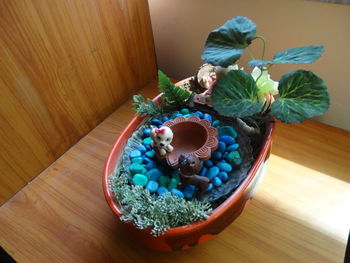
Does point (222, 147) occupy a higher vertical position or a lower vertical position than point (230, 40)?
lower

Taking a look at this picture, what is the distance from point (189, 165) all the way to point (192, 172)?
0.02m

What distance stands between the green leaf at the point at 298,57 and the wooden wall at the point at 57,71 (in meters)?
0.43

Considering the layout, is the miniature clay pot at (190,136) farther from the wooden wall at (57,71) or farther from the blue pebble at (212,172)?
the wooden wall at (57,71)

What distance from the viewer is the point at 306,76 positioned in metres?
0.50

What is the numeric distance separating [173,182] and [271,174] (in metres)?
0.27

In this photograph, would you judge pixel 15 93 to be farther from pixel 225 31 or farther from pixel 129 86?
pixel 225 31

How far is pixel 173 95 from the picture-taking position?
675 millimetres

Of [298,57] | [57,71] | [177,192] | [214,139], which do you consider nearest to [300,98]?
[298,57]

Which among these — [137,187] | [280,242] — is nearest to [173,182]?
[137,187]

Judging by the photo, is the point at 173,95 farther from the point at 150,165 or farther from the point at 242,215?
the point at 242,215

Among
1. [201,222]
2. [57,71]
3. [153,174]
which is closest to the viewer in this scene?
[201,222]

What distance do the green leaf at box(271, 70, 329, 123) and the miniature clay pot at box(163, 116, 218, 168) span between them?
0.14 metres

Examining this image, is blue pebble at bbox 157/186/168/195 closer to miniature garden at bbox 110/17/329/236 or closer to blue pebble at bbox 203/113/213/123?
miniature garden at bbox 110/17/329/236

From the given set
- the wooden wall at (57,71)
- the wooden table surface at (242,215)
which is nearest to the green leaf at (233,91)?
the wooden table surface at (242,215)
